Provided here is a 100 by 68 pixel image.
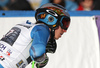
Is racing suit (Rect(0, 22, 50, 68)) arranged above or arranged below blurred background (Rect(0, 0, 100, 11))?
below

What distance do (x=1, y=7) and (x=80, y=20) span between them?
→ 1298mm

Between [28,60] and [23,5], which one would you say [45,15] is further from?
[23,5]

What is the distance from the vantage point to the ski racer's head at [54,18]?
142 centimetres

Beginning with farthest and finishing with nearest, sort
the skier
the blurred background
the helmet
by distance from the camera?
1. the blurred background
2. the helmet
3. the skier

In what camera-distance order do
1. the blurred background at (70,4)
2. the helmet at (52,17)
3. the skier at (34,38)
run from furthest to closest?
the blurred background at (70,4) → the helmet at (52,17) → the skier at (34,38)

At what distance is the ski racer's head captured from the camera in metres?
1.42

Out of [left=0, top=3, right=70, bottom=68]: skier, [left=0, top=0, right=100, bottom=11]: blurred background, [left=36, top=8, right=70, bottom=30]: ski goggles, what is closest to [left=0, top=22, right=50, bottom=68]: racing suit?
[left=0, top=3, right=70, bottom=68]: skier

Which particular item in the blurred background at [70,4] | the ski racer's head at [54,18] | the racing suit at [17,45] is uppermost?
the blurred background at [70,4]

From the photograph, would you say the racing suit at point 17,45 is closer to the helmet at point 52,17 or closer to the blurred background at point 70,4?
the helmet at point 52,17

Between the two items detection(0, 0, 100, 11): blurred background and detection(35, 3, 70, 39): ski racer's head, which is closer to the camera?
detection(35, 3, 70, 39): ski racer's head

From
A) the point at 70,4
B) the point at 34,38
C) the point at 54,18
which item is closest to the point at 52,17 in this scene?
the point at 54,18

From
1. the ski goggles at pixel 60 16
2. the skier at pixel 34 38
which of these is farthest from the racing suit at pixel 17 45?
the ski goggles at pixel 60 16

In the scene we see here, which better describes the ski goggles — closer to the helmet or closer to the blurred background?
the helmet

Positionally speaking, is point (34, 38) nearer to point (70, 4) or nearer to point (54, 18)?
point (54, 18)
